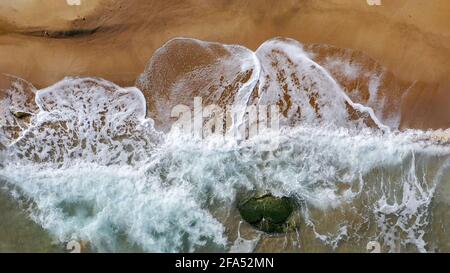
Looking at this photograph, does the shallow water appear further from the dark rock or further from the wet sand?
the wet sand

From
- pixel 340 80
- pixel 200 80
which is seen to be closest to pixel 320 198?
pixel 340 80

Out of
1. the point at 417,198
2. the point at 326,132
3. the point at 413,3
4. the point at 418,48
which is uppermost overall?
the point at 413,3

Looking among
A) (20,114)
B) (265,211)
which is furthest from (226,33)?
(20,114)

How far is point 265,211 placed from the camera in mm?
9750

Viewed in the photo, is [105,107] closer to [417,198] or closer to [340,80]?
[340,80]

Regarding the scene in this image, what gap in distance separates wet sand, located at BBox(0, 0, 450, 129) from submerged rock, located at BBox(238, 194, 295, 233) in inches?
103

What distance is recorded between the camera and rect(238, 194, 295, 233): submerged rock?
973 cm
